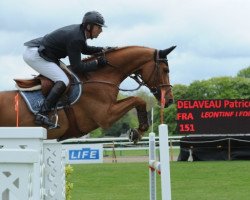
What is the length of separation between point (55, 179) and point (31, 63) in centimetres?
167

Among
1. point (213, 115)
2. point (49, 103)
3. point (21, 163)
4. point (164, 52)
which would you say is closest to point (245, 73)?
point (213, 115)

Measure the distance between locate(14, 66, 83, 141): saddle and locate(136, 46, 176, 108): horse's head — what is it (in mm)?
925

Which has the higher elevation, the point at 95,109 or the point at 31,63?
the point at 31,63

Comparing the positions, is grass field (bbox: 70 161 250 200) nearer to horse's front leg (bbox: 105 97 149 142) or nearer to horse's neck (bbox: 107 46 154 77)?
horse's front leg (bbox: 105 97 149 142)

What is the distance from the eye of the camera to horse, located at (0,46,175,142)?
284 inches

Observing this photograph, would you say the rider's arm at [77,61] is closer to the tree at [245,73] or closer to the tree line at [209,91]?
the tree line at [209,91]

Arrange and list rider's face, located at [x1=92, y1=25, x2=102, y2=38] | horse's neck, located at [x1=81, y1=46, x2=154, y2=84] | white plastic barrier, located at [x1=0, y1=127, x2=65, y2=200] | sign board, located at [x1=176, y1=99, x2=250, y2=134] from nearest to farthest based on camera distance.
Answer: white plastic barrier, located at [x1=0, y1=127, x2=65, y2=200]
rider's face, located at [x1=92, y1=25, x2=102, y2=38]
horse's neck, located at [x1=81, y1=46, x2=154, y2=84]
sign board, located at [x1=176, y1=99, x2=250, y2=134]

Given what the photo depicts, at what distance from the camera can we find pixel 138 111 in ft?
24.6

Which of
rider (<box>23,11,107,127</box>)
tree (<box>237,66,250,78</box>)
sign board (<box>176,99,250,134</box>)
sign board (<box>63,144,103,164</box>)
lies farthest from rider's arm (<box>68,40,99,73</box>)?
tree (<box>237,66,250,78</box>)

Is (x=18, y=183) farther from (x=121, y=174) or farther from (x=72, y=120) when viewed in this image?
(x=121, y=174)

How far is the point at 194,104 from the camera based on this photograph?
21.2 m

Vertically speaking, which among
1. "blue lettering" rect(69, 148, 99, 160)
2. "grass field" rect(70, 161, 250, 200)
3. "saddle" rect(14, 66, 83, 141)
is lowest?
"grass field" rect(70, 161, 250, 200)

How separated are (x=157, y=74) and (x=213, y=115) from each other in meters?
13.8

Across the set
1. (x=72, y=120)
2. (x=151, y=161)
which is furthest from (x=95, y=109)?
(x=151, y=161)
